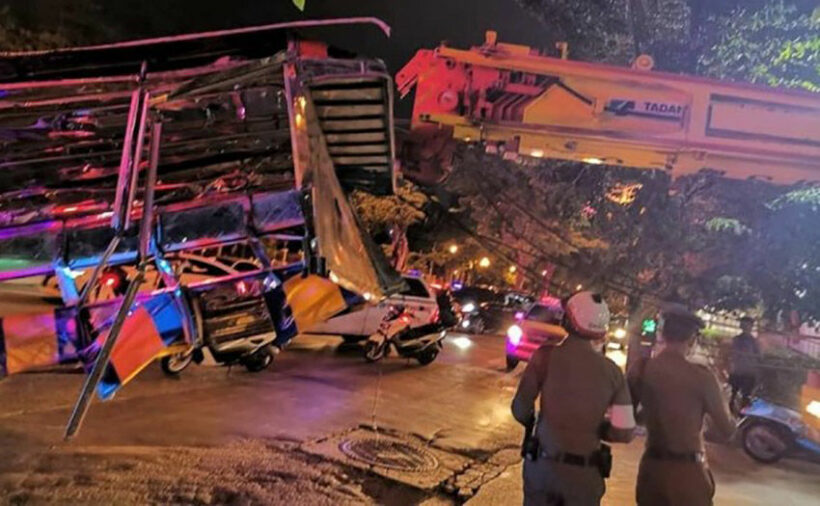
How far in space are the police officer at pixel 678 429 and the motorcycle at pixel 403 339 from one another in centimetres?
1006

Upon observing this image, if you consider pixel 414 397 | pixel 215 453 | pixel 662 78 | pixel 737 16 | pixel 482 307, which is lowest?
pixel 482 307

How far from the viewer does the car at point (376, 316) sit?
48.1 feet

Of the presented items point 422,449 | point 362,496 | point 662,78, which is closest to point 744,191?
point 662,78

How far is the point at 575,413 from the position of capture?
393cm

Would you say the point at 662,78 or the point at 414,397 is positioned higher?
the point at 662,78

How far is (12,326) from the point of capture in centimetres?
384

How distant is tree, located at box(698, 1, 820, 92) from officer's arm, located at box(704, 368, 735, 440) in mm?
5221

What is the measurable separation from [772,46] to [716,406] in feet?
21.8

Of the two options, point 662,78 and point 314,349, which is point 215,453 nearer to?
point 662,78

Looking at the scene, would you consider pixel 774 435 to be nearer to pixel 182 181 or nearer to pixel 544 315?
pixel 544 315

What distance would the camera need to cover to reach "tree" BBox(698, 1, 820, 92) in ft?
26.8

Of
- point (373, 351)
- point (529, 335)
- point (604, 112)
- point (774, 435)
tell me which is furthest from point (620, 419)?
point (529, 335)

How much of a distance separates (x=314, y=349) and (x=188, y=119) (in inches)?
436

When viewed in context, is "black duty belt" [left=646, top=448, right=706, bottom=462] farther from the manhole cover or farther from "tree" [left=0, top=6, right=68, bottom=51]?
"tree" [left=0, top=6, right=68, bottom=51]
